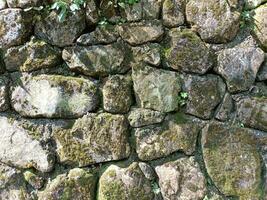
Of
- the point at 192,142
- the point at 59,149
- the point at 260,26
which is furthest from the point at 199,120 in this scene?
the point at 59,149

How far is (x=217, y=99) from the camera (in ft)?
7.28

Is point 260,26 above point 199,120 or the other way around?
above

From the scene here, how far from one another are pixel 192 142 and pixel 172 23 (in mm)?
629

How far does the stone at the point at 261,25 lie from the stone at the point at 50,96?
0.91m

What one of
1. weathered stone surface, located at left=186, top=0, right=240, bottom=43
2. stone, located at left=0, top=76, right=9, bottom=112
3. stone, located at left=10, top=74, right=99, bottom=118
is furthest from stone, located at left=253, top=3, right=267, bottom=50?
stone, located at left=0, top=76, right=9, bottom=112

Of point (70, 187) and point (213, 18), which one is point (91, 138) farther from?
point (213, 18)

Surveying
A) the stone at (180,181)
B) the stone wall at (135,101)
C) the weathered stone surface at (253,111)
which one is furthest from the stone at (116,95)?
the weathered stone surface at (253,111)

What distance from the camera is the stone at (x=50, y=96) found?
7.06ft

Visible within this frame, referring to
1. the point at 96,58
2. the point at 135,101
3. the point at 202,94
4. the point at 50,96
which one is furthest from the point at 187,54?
the point at 50,96

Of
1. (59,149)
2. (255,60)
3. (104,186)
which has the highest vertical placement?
(255,60)

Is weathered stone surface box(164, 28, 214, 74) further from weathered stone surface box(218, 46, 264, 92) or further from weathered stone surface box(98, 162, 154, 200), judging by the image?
weathered stone surface box(98, 162, 154, 200)

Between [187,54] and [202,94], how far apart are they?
0.22 m

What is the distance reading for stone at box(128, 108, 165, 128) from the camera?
2.19m

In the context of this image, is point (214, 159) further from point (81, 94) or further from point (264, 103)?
point (81, 94)
